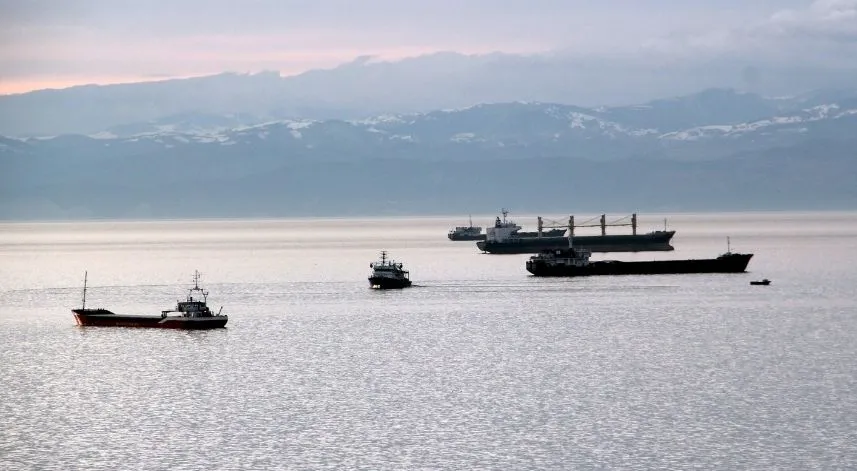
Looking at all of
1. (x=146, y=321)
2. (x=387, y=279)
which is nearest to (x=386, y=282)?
(x=387, y=279)

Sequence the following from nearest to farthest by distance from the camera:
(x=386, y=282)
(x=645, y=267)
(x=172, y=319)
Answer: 1. (x=172, y=319)
2. (x=386, y=282)
3. (x=645, y=267)

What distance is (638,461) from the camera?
56.3 metres

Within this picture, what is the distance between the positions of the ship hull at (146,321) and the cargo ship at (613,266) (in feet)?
241

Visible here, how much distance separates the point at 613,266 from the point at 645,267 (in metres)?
5.82

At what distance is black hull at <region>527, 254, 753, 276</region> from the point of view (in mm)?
183500

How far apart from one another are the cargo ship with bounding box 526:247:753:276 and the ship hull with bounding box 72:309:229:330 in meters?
73.5

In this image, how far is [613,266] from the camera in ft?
605

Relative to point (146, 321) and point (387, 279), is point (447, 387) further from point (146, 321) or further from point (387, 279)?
point (387, 279)

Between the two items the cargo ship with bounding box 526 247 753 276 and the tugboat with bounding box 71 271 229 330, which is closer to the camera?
the tugboat with bounding box 71 271 229 330

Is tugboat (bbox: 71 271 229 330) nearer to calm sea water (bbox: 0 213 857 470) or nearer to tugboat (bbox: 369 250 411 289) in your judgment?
calm sea water (bbox: 0 213 857 470)

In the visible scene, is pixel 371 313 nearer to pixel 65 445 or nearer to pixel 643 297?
pixel 643 297

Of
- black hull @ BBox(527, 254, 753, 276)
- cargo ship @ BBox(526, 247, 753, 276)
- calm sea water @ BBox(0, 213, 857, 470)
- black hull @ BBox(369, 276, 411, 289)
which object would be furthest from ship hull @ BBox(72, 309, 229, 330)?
cargo ship @ BBox(526, 247, 753, 276)

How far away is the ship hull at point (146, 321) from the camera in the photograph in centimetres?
11344

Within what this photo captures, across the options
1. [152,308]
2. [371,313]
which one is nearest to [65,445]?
[371,313]
